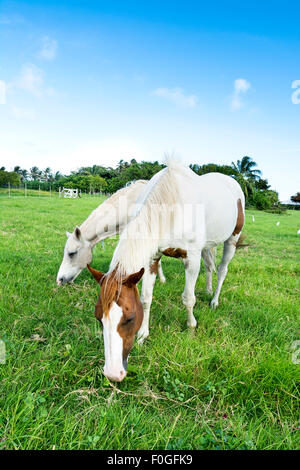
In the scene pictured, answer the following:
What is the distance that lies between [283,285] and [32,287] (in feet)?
14.6

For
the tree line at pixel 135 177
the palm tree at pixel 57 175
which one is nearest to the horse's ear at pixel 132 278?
the tree line at pixel 135 177

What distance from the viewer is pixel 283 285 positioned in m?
4.43

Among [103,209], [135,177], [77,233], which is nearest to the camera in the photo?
[77,233]

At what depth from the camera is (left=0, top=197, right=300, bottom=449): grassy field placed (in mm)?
1371

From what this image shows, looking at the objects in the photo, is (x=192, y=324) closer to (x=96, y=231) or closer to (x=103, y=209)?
(x=96, y=231)

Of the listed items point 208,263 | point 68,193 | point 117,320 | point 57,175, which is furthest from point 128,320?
point 57,175

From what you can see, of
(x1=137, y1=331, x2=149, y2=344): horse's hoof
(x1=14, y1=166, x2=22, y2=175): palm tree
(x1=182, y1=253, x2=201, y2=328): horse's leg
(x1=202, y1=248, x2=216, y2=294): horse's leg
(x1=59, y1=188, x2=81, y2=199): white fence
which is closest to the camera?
(x1=137, y1=331, x2=149, y2=344): horse's hoof

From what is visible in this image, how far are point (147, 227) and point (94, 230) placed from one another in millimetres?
1869

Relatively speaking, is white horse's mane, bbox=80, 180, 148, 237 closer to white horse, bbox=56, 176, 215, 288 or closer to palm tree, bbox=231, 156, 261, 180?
white horse, bbox=56, 176, 215, 288

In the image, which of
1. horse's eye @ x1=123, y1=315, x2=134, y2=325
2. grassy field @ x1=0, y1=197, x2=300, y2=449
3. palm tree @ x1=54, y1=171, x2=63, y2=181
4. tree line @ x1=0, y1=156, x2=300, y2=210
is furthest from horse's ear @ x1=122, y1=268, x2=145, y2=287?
palm tree @ x1=54, y1=171, x2=63, y2=181

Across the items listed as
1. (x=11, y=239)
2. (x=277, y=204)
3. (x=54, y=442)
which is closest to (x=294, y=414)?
(x=54, y=442)

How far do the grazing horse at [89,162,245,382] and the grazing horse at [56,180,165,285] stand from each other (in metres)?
1.21

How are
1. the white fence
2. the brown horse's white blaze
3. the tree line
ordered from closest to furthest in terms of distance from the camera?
the brown horse's white blaze < the tree line < the white fence

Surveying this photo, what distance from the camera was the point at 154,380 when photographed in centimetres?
186
